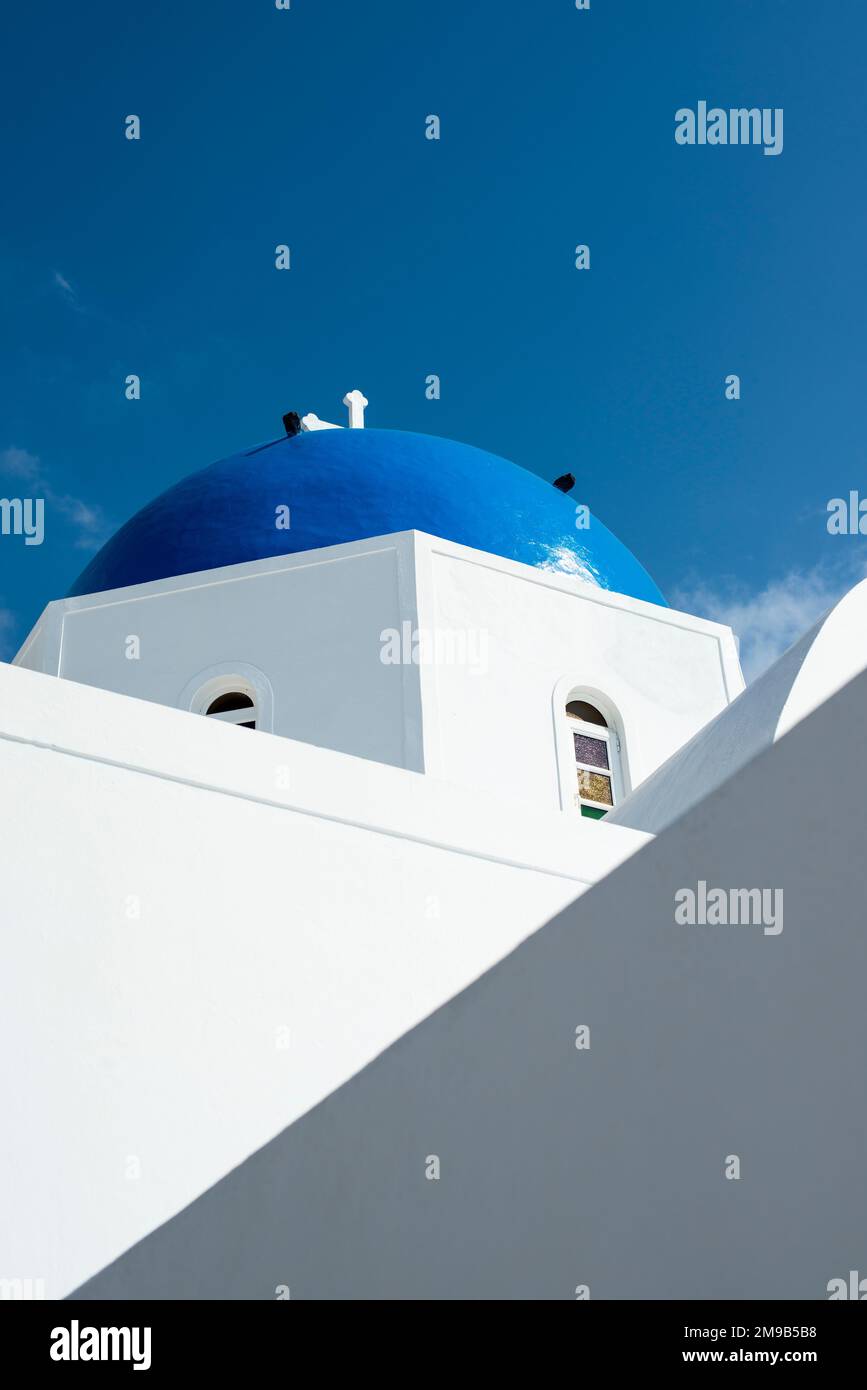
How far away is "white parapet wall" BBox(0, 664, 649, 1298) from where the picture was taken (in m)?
3.72

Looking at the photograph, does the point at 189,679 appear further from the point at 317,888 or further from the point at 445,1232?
the point at 445,1232

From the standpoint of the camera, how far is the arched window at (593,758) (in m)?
7.96

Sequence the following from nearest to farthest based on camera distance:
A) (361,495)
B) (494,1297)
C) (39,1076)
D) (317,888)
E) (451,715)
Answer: (39,1076), (494,1297), (317,888), (451,715), (361,495)

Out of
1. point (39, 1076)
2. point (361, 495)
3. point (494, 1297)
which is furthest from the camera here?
point (361, 495)

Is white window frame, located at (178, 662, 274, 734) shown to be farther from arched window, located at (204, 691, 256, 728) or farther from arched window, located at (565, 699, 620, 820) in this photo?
arched window, located at (565, 699, 620, 820)

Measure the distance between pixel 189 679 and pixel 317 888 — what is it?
12.9 feet

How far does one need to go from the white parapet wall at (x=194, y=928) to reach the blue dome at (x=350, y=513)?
4241 mm

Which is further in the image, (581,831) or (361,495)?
(361,495)

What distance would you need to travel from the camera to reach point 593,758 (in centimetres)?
816

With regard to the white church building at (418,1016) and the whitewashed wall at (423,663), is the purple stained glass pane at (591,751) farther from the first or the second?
the white church building at (418,1016)

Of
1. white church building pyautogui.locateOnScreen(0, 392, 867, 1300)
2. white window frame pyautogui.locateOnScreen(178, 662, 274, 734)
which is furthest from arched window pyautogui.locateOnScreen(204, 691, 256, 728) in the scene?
white church building pyautogui.locateOnScreen(0, 392, 867, 1300)

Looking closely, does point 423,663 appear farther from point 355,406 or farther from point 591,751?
point 355,406
